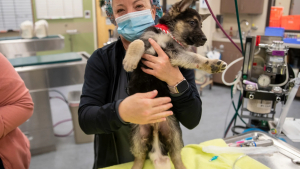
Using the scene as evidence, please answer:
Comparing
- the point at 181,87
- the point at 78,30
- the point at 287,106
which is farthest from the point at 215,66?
the point at 78,30

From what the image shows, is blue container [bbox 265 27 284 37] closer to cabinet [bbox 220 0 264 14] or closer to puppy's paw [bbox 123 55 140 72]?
cabinet [bbox 220 0 264 14]

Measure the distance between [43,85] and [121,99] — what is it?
1.84m

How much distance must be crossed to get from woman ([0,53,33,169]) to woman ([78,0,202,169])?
44cm

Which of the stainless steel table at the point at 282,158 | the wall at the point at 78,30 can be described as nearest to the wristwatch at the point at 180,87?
the stainless steel table at the point at 282,158

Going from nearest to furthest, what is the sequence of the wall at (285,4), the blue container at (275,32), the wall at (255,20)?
1. the blue container at (275,32)
2. the wall at (285,4)
3. the wall at (255,20)

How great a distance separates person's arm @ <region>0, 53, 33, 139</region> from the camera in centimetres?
130

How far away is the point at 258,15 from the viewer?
5.11 m

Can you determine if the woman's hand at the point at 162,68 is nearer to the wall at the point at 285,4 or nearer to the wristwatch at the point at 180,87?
the wristwatch at the point at 180,87

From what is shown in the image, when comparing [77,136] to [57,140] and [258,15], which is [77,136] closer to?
Result: [57,140]

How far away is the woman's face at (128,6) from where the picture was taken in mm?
1161

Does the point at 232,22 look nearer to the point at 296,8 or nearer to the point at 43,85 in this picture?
the point at 296,8

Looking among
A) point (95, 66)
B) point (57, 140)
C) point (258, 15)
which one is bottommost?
point (57, 140)

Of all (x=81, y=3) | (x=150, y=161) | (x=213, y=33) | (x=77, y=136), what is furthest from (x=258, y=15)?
(x=150, y=161)

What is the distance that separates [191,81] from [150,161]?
52 centimetres
